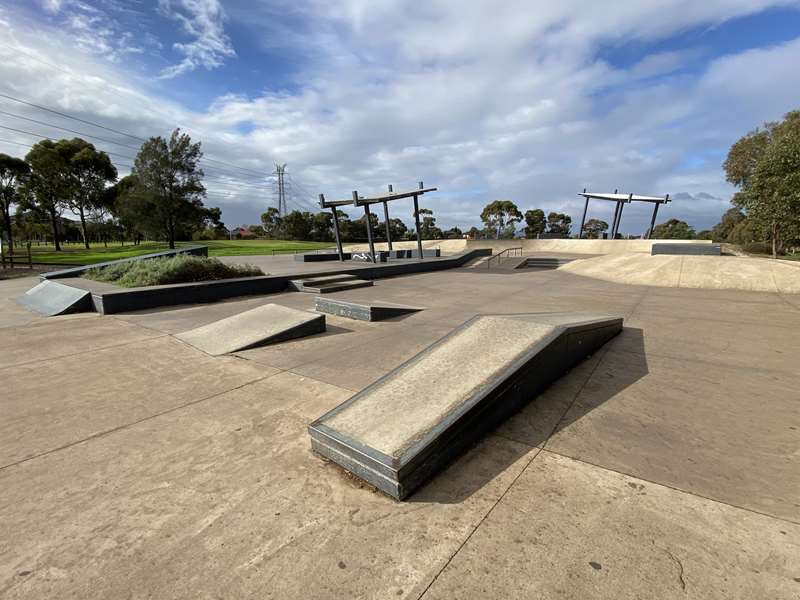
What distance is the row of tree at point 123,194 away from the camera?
130ft

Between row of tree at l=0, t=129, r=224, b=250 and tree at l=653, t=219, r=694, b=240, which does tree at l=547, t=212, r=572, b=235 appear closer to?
tree at l=653, t=219, r=694, b=240

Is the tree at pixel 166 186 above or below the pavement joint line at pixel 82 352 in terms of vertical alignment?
above

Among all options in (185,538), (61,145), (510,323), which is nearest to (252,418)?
(185,538)

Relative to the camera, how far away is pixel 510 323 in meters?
Result: 4.70

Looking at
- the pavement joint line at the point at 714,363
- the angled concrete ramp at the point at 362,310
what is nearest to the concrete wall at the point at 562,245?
the angled concrete ramp at the point at 362,310

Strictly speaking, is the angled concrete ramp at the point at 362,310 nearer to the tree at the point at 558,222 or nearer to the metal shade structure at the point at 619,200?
the metal shade structure at the point at 619,200

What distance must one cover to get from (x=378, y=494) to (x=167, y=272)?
35.4 feet

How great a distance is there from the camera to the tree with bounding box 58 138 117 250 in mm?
45531

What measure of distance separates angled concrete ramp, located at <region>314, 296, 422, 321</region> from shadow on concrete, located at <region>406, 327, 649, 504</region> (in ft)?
13.6

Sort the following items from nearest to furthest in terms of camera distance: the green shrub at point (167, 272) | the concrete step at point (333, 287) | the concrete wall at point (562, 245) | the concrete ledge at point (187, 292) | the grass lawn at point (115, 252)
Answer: the concrete ledge at point (187, 292) → the green shrub at point (167, 272) → the concrete step at point (333, 287) → the grass lawn at point (115, 252) → the concrete wall at point (562, 245)

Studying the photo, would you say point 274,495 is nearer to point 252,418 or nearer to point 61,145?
point 252,418

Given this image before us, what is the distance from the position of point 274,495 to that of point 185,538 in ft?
1.79

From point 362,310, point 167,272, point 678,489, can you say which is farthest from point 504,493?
point 167,272

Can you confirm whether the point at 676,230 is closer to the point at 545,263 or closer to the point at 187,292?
the point at 545,263
